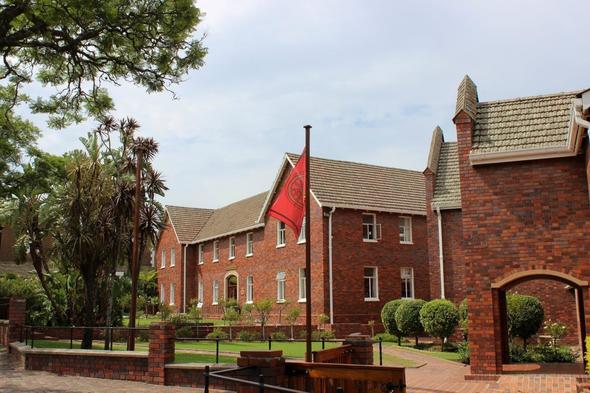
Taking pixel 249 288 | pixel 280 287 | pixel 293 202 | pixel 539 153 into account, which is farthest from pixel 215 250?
pixel 539 153

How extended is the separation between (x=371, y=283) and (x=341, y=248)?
272 centimetres

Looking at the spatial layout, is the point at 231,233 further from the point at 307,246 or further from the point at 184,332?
the point at 307,246

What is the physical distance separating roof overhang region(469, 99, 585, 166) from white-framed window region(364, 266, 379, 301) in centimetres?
1630

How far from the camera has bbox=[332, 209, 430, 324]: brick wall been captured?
29.5 meters

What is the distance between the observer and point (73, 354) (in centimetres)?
1468

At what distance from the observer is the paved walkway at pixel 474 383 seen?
12.1 metres

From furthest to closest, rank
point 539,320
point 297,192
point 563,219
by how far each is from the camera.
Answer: point 539,320 < point 563,219 < point 297,192

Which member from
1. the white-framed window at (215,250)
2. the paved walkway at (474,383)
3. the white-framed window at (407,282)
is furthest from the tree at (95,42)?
the white-framed window at (215,250)

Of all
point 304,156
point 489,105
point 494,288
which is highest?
point 489,105

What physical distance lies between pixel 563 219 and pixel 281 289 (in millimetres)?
20714

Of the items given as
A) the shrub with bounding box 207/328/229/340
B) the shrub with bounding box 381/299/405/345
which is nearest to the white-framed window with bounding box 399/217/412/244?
the shrub with bounding box 381/299/405/345

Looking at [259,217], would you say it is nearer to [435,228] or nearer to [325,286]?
[325,286]

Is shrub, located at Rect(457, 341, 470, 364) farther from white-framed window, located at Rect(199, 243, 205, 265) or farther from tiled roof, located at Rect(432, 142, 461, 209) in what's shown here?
white-framed window, located at Rect(199, 243, 205, 265)

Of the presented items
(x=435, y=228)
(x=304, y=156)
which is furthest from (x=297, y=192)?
(x=435, y=228)
